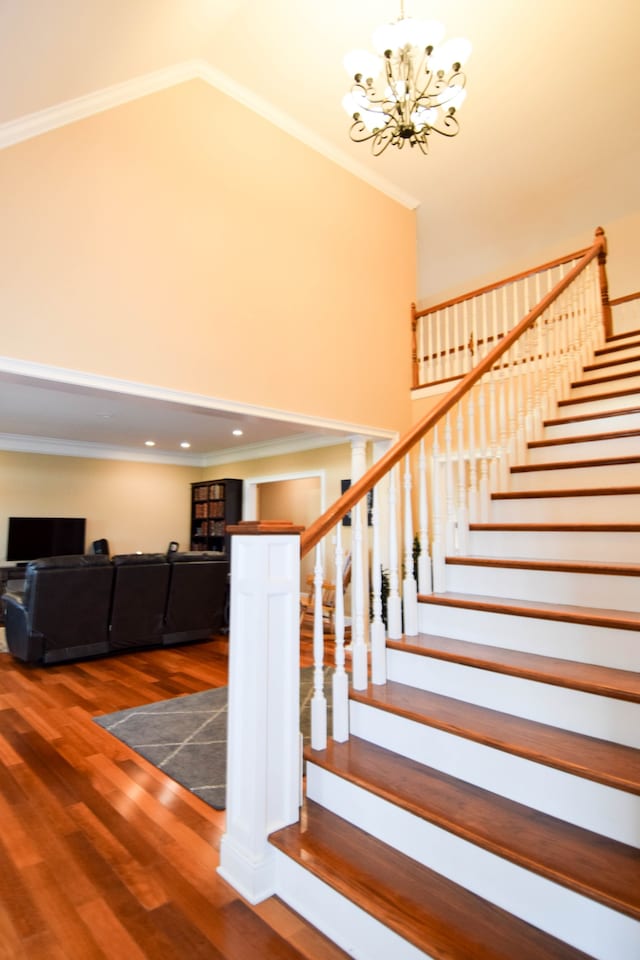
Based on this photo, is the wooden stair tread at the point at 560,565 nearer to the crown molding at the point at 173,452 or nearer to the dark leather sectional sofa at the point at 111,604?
the crown molding at the point at 173,452

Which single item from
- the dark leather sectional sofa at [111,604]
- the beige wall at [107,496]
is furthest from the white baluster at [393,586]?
the beige wall at [107,496]

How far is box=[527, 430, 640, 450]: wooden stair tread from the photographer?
289cm

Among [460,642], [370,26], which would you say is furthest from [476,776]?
[370,26]

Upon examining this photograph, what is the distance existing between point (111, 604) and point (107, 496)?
4.28 metres

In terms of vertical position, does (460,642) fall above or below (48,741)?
above

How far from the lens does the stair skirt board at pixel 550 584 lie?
2.03 metres

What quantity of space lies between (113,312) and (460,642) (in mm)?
3055

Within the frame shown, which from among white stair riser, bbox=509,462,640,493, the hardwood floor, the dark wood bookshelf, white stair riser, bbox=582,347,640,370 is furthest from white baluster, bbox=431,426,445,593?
the dark wood bookshelf

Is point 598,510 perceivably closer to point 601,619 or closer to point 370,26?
point 601,619

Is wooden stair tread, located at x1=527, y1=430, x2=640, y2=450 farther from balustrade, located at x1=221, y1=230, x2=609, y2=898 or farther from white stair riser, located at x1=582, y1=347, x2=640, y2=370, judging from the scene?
white stair riser, located at x1=582, y1=347, x2=640, y2=370

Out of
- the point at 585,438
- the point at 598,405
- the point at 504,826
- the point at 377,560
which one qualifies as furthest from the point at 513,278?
the point at 504,826

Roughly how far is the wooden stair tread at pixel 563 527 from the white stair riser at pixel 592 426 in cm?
91

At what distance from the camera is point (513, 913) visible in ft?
4.42

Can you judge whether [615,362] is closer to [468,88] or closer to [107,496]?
[468,88]
